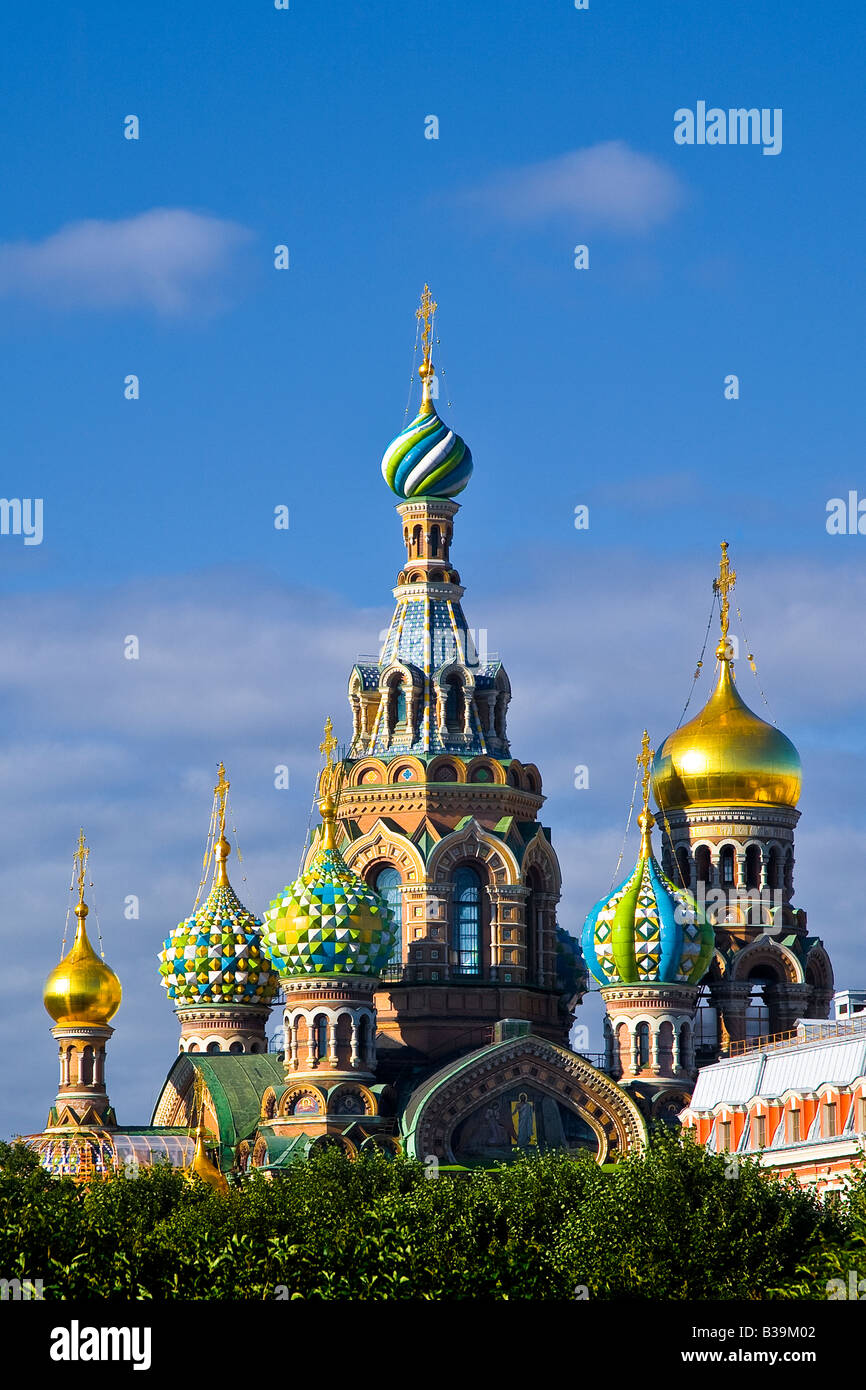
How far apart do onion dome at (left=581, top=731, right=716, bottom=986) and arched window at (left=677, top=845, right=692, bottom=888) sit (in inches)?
156

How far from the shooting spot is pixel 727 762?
7088 cm

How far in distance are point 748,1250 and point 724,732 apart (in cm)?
3292

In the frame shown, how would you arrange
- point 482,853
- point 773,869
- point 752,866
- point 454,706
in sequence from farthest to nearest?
point 773,869 → point 752,866 → point 454,706 → point 482,853

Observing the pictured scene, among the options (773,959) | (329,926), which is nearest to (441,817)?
(329,926)

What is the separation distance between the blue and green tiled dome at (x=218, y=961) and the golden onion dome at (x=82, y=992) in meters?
2.07

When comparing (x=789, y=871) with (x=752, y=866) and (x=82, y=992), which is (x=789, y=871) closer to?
(x=752, y=866)

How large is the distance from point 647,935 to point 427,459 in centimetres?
1249

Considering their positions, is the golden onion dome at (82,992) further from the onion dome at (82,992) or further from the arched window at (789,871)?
the arched window at (789,871)

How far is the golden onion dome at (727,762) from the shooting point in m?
70.8

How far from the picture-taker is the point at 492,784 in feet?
225

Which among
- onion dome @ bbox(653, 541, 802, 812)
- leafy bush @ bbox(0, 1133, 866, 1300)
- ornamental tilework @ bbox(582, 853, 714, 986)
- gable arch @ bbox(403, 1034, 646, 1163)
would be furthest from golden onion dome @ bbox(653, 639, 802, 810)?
leafy bush @ bbox(0, 1133, 866, 1300)

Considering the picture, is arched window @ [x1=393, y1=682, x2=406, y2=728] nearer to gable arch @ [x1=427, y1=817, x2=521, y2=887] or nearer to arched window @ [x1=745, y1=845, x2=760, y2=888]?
gable arch @ [x1=427, y1=817, x2=521, y2=887]
